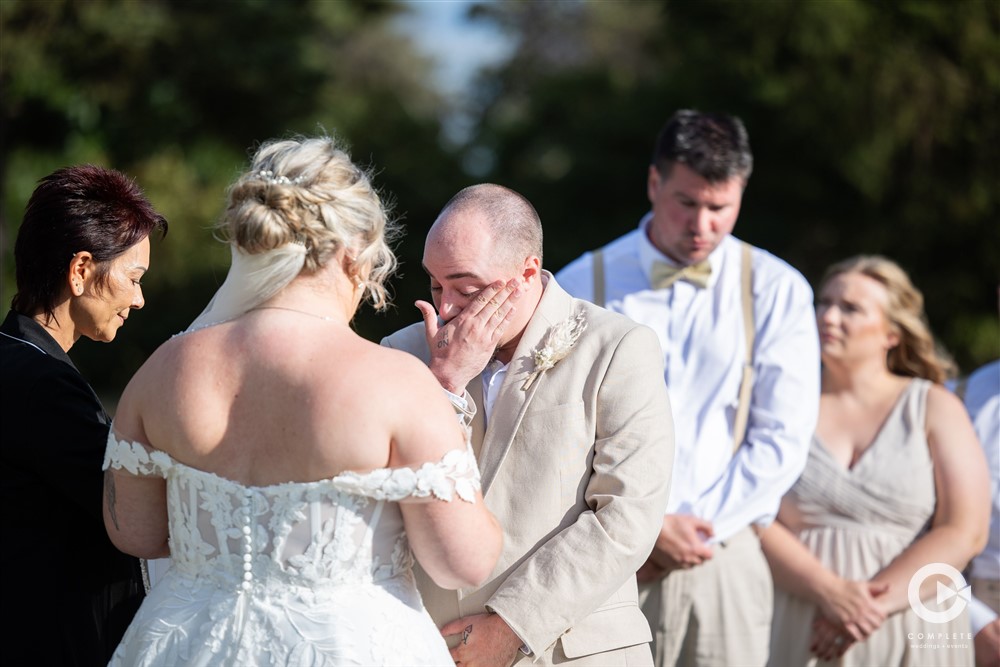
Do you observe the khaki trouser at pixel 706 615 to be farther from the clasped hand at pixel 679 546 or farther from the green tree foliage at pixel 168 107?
the green tree foliage at pixel 168 107

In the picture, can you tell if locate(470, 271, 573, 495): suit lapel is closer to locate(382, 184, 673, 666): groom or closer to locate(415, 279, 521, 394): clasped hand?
locate(382, 184, 673, 666): groom

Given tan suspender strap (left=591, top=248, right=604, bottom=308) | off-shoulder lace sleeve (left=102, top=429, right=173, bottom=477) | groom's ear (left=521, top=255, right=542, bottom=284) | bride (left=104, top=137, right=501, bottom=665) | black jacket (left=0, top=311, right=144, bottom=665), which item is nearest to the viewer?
bride (left=104, top=137, right=501, bottom=665)

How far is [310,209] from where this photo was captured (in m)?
2.63

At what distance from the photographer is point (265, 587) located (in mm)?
2660

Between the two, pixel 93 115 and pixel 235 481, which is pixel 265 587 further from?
pixel 93 115

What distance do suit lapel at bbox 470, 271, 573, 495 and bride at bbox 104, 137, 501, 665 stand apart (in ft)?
1.58

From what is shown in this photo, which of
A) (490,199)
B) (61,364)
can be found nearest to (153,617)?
(61,364)

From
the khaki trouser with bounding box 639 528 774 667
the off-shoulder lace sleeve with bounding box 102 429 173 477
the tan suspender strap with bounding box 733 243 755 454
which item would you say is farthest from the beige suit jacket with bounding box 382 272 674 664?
the tan suspender strap with bounding box 733 243 755 454

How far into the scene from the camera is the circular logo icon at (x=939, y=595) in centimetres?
462

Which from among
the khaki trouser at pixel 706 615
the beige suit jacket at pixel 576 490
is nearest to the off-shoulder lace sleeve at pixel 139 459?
the beige suit jacket at pixel 576 490

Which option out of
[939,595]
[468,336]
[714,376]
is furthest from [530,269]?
[939,595]

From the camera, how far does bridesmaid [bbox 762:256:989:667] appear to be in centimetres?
462

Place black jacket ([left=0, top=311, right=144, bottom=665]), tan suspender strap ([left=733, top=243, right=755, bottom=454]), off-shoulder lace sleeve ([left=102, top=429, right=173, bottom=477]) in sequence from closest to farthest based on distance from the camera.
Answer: off-shoulder lace sleeve ([left=102, top=429, right=173, bottom=477]), black jacket ([left=0, top=311, right=144, bottom=665]), tan suspender strap ([left=733, top=243, right=755, bottom=454])

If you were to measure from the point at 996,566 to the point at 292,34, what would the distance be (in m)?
13.0
